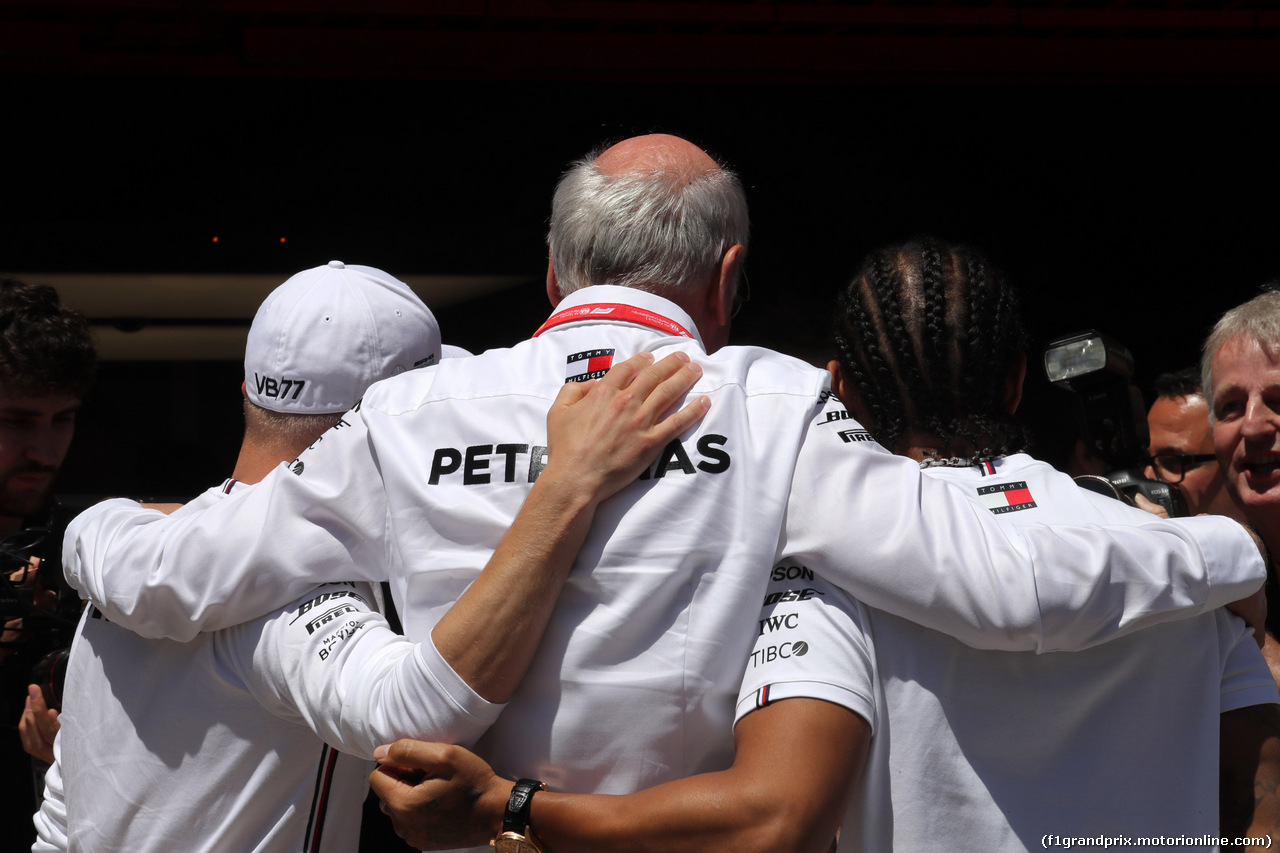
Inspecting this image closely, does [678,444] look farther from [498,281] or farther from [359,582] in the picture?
[498,281]

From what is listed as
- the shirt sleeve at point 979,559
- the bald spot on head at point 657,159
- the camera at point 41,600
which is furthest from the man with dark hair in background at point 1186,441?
the camera at point 41,600

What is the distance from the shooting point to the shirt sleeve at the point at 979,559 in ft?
4.26

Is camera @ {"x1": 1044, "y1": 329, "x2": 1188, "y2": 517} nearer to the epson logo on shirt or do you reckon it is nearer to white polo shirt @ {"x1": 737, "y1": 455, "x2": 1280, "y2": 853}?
white polo shirt @ {"x1": 737, "y1": 455, "x2": 1280, "y2": 853}

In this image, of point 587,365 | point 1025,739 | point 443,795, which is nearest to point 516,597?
point 443,795

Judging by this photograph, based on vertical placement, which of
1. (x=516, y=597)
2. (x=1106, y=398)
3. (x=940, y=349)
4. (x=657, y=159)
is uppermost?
(x=657, y=159)

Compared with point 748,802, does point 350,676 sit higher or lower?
higher

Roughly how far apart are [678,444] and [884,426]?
0.44m

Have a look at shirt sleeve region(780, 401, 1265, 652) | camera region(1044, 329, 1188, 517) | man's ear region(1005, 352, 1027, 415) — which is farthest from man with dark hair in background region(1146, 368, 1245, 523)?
shirt sleeve region(780, 401, 1265, 652)

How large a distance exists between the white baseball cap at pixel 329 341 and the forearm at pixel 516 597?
2.12 feet

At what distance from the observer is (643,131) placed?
381 centimetres

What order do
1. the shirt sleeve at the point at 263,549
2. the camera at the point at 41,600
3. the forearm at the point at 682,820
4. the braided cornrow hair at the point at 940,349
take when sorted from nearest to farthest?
the forearm at the point at 682,820, the shirt sleeve at the point at 263,549, the braided cornrow hair at the point at 940,349, the camera at the point at 41,600

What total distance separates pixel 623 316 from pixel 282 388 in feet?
2.17

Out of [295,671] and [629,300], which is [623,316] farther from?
[295,671]

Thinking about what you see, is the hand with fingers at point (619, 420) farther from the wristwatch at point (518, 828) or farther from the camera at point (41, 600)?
the camera at point (41, 600)
